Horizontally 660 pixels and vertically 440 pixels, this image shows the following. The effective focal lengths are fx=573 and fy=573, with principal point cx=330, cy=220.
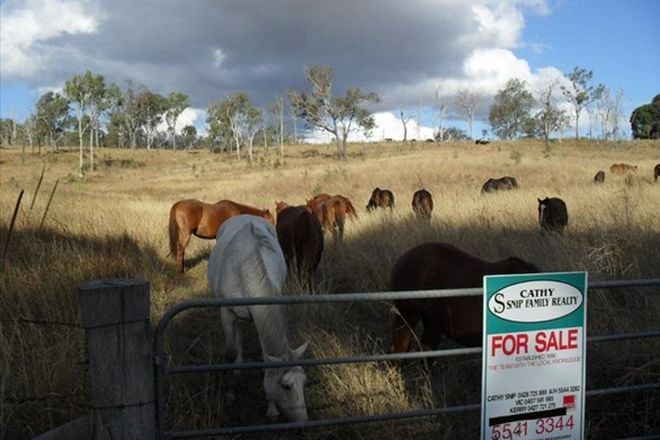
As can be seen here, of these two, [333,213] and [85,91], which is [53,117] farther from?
[333,213]

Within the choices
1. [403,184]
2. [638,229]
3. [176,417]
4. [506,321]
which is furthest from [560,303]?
[403,184]

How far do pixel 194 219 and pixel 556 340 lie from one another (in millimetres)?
10312

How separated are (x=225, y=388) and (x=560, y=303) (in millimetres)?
3412

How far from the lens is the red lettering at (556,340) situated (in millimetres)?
2877

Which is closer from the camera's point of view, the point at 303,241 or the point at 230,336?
the point at 230,336

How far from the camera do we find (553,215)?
11.5 m

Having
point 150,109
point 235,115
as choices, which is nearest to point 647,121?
point 235,115

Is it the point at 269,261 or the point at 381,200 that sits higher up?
the point at 381,200

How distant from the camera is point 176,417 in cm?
420

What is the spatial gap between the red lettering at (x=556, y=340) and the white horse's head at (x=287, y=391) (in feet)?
6.62

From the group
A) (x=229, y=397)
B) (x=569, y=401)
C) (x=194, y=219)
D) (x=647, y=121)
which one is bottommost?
(x=229, y=397)

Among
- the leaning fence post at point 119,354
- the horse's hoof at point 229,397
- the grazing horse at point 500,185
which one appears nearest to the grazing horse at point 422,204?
the grazing horse at point 500,185

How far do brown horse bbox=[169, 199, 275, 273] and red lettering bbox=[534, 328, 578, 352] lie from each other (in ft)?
31.3

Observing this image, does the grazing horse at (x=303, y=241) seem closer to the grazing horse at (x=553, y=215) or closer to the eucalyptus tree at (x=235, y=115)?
the grazing horse at (x=553, y=215)
